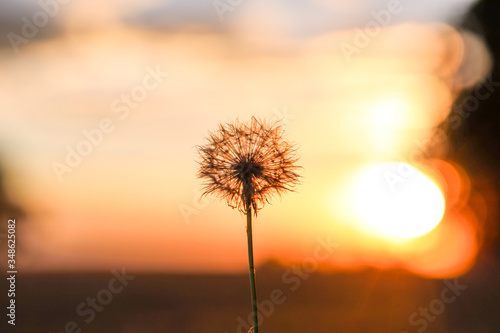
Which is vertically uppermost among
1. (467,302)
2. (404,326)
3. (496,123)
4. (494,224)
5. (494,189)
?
(496,123)

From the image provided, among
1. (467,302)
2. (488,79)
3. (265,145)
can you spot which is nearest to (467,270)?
(467,302)

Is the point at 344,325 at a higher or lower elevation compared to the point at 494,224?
lower

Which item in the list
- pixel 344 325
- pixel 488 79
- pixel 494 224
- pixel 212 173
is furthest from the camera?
pixel 488 79

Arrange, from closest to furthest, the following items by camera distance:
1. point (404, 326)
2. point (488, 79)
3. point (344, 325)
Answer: point (404, 326), point (344, 325), point (488, 79)

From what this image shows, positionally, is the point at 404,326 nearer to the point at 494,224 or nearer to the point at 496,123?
the point at 494,224

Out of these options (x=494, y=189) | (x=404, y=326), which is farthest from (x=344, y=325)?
(x=494, y=189)

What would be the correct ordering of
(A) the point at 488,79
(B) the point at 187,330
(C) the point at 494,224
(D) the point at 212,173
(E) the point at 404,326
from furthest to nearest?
(A) the point at 488,79, (C) the point at 494,224, (B) the point at 187,330, (E) the point at 404,326, (D) the point at 212,173

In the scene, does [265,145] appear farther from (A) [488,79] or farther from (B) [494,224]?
(A) [488,79]

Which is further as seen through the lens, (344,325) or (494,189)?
(494,189)

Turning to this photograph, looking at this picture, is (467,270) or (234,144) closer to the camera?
(234,144)
